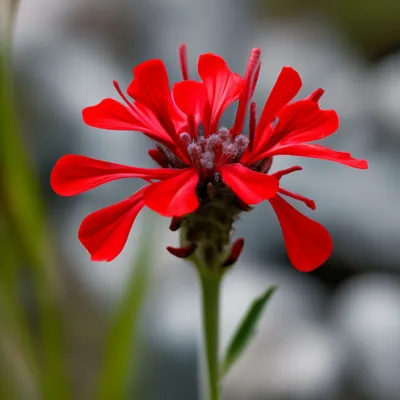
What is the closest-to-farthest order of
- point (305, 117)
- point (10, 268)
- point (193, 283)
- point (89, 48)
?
point (305, 117) < point (10, 268) < point (193, 283) < point (89, 48)

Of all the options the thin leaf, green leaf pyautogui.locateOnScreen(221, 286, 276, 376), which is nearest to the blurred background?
the thin leaf

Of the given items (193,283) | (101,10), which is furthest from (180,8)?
(193,283)

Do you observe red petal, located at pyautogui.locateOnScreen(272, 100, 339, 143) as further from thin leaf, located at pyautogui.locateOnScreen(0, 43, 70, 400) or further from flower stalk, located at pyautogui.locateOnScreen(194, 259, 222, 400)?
thin leaf, located at pyautogui.locateOnScreen(0, 43, 70, 400)

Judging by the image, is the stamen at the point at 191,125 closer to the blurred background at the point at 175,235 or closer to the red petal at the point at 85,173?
the red petal at the point at 85,173

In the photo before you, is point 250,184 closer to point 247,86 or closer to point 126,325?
point 247,86

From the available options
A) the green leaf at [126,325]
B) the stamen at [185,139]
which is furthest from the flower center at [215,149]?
the green leaf at [126,325]

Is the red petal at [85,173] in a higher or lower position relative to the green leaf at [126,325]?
higher

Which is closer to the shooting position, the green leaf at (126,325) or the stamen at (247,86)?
the stamen at (247,86)

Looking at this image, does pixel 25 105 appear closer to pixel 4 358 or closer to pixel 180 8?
pixel 180 8
